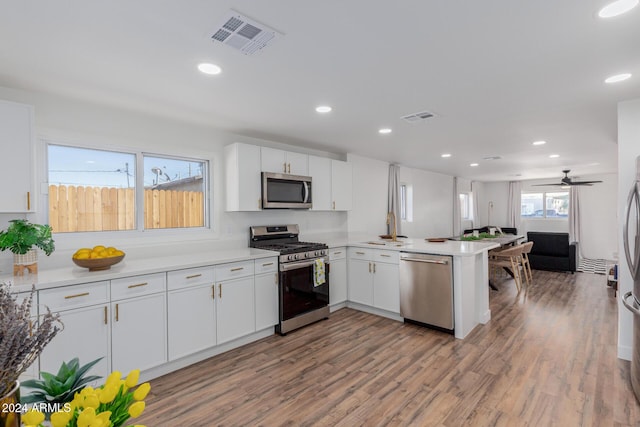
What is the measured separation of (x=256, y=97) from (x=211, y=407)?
2456 millimetres

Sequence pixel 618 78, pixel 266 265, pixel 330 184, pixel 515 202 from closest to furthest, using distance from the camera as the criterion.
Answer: pixel 618 78, pixel 266 265, pixel 330 184, pixel 515 202

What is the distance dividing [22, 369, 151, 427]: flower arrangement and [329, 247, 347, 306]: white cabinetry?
3574mm

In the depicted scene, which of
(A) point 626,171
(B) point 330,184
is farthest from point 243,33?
(A) point 626,171

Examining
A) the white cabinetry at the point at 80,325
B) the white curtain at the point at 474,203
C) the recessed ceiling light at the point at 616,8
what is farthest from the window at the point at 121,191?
the white curtain at the point at 474,203

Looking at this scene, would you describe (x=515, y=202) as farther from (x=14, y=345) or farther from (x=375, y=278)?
(x=14, y=345)

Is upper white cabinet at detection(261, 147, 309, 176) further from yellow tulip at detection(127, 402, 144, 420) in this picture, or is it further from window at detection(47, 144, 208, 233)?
yellow tulip at detection(127, 402, 144, 420)

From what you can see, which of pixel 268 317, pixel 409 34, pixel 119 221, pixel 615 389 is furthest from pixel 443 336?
pixel 119 221

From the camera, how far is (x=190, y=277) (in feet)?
9.29

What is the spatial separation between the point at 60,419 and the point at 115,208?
9.51ft

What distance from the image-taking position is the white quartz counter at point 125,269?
7.12ft

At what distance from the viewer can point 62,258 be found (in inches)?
106

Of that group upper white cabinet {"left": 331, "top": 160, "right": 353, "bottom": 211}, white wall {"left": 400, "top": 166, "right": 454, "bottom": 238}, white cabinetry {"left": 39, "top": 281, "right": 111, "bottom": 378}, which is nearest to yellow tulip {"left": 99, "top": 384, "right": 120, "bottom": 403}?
white cabinetry {"left": 39, "top": 281, "right": 111, "bottom": 378}

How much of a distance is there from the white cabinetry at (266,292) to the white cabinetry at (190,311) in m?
0.51

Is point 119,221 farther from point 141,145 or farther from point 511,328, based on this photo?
point 511,328
